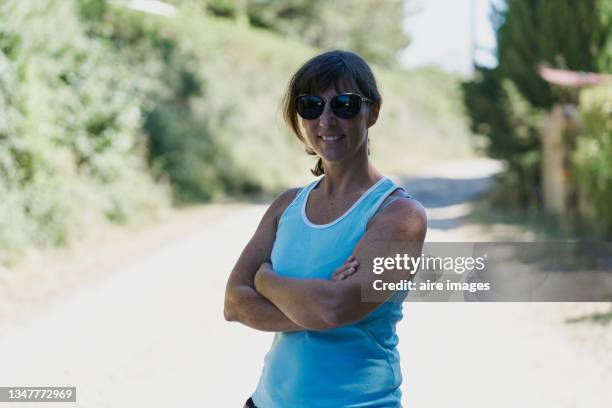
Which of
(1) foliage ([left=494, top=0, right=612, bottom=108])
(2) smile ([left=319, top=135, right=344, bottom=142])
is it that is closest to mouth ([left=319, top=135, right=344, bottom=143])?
(2) smile ([left=319, top=135, right=344, bottom=142])

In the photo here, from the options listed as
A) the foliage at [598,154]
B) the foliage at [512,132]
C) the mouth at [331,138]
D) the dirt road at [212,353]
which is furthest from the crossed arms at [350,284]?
the foliage at [512,132]

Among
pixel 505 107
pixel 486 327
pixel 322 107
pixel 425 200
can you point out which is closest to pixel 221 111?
pixel 425 200

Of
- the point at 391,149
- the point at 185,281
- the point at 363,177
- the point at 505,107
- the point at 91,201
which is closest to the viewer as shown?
the point at 363,177

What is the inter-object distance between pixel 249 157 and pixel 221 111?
4.78ft

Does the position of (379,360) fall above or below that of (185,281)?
below

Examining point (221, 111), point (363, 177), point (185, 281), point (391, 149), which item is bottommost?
point (363, 177)

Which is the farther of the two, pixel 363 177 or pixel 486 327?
pixel 486 327

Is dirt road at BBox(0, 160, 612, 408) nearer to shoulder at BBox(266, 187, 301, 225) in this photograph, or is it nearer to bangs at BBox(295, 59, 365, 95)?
shoulder at BBox(266, 187, 301, 225)

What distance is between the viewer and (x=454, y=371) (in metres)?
5.95

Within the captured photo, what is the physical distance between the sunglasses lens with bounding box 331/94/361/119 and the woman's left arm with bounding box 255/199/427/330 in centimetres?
27

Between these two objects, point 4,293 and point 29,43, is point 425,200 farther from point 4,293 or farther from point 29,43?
point 4,293

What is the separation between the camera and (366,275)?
6.68ft

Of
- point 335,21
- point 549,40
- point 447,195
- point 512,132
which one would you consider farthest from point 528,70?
point 335,21

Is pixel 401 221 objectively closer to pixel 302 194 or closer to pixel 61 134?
pixel 302 194
